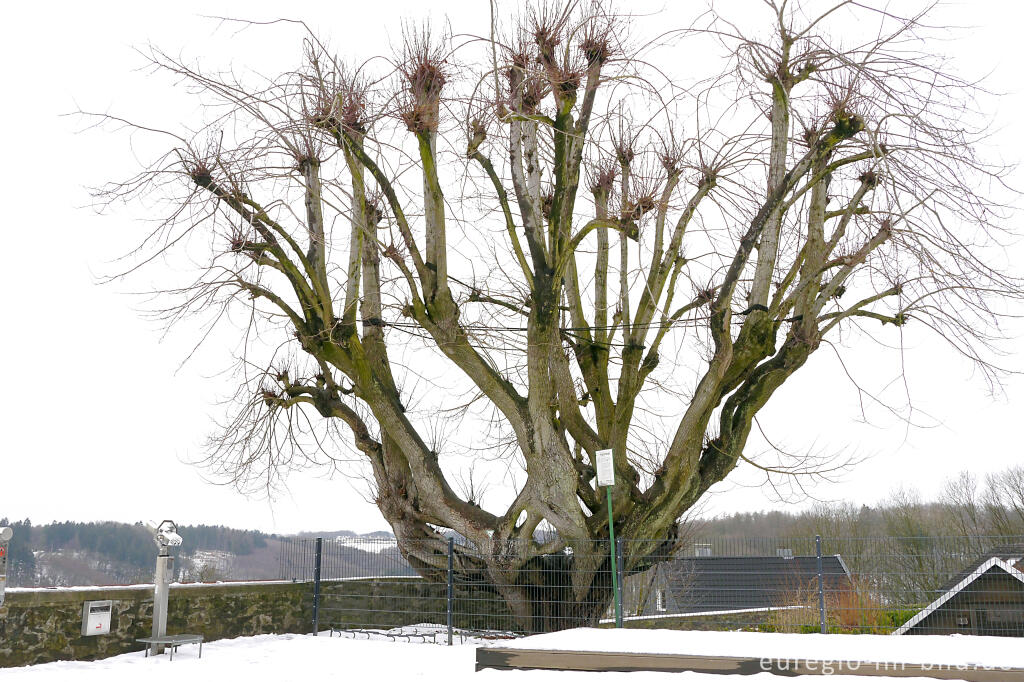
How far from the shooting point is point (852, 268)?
11891mm

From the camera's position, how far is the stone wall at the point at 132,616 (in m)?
8.94

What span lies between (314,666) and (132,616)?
271 centimetres

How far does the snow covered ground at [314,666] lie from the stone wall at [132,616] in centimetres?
21

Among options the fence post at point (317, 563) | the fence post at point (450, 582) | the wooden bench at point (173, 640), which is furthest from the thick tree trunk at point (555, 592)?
the wooden bench at point (173, 640)

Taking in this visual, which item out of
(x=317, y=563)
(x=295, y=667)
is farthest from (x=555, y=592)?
(x=295, y=667)

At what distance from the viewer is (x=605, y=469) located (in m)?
10.6

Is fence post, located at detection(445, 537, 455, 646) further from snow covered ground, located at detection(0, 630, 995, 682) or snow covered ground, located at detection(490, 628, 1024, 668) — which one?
snow covered ground, located at detection(490, 628, 1024, 668)

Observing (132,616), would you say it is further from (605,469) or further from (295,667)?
(605,469)

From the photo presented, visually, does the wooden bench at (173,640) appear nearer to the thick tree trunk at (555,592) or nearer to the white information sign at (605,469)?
the thick tree trunk at (555,592)

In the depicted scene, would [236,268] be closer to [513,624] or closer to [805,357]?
[513,624]

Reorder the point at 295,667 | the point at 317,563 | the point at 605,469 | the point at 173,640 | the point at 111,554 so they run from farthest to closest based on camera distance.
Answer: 1. the point at 111,554
2. the point at 317,563
3. the point at 605,469
4. the point at 173,640
5. the point at 295,667

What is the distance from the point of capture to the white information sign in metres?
10.5

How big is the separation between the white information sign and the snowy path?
283 cm

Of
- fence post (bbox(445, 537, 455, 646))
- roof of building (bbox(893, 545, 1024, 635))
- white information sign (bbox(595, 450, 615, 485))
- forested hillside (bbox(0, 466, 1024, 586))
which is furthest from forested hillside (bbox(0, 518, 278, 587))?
roof of building (bbox(893, 545, 1024, 635))
